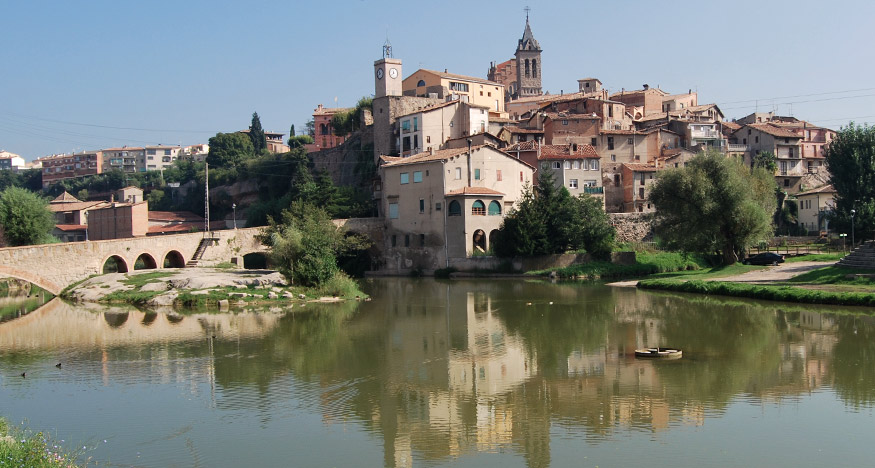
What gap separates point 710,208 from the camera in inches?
1578

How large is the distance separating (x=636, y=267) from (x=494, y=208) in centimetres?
959

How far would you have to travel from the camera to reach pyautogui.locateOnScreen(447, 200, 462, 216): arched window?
161 ft

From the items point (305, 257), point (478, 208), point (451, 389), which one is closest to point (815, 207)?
point (478, 208)

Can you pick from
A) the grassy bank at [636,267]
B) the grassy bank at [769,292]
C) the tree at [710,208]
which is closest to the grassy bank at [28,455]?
the grassy bank at [769,292]

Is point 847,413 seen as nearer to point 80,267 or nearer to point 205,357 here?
point 205,357

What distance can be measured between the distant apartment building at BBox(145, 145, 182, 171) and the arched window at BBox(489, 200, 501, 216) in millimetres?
94653

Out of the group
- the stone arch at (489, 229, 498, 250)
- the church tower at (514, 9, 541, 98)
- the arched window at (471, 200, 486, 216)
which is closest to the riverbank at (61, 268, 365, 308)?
the arched window at (471, 200, 486, 216)

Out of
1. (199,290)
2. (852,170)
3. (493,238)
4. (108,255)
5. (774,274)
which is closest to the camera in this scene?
(199,290)

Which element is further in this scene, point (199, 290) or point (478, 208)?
point (478, 208)

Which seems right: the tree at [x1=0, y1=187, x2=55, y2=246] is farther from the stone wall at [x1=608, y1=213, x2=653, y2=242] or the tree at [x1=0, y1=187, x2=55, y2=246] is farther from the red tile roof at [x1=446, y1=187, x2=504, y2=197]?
the stone wall at [x1=608, y1=213, x2=653, y2=242]

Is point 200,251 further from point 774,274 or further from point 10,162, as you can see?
point 10,162

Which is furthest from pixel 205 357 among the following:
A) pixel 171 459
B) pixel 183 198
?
pixel 183 198

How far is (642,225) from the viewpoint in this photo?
5825 cm

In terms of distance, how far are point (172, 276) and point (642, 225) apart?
35334 millimetres
